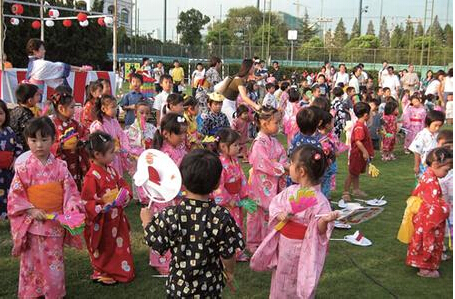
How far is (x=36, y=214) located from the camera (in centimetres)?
357

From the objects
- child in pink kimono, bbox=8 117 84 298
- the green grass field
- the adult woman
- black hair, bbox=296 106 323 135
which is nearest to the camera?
child in pink kimono, bbox=8 117 84 298

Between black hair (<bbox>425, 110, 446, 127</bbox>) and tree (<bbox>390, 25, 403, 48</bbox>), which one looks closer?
black hair (<bbox>425, 110, 446, 127</bbox>)

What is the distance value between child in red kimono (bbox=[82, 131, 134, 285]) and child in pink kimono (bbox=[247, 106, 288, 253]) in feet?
4.50

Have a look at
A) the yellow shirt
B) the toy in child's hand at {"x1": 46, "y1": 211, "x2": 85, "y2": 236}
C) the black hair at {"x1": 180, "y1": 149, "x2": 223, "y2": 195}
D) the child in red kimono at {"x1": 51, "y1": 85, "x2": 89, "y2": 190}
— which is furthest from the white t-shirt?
the black hair at {"x1": 180, "y1": 149, "x2": 223, "y2": 195}

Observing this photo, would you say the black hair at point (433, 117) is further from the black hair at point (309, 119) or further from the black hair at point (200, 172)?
the black hair at point (200, 172)

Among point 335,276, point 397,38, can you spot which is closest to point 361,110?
point 335,276

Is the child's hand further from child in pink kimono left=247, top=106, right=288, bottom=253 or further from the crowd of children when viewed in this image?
child in pink kimono left=247, top=106, right=288, bottom=253

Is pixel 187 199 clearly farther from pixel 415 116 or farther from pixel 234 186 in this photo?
pixel 415 116

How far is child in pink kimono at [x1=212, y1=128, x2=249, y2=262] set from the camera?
4410mm

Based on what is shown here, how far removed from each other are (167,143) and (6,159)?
183cm

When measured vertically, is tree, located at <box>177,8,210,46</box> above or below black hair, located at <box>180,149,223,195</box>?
above

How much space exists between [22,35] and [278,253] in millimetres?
21758

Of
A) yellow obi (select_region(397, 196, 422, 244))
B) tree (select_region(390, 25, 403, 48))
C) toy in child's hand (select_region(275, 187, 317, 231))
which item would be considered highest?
tree (select_region(390, 25, 403, 48))

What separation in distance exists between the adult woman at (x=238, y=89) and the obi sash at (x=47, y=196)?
172 inches
